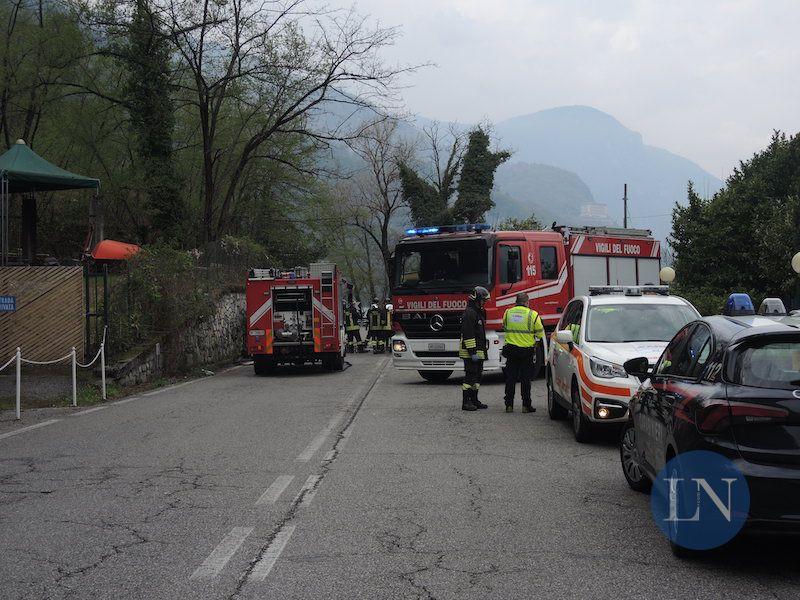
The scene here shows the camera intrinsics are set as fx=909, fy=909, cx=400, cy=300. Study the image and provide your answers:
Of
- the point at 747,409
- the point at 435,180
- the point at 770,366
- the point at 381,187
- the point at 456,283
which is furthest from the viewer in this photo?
the point at 435,180

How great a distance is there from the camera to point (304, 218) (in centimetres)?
4819

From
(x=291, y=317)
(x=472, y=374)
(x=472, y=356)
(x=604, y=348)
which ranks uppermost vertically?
(x=604, y=348)

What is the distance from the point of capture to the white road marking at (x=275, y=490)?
7.24 m

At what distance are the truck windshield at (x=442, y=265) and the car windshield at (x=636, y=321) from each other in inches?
271

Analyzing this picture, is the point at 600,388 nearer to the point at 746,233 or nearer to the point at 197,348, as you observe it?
the point at 197,348

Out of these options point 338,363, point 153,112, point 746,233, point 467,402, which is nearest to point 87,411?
point 467,402

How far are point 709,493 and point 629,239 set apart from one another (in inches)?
697

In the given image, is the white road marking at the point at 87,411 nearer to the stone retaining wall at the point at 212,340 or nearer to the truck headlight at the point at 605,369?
the stone retaining wall at the point at 212,340

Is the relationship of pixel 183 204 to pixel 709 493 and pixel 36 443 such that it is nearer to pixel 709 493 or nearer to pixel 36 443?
pixel 36 443

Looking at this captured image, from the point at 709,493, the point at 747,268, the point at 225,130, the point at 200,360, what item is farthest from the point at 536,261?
the point at 747,268

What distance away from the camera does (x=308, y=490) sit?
768cm

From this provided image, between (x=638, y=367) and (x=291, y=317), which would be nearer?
(x=638, y=367)

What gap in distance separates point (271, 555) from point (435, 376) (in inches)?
598

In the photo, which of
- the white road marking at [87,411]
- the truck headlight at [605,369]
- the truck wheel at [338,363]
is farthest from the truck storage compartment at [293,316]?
the truck headlight at [605,369]
